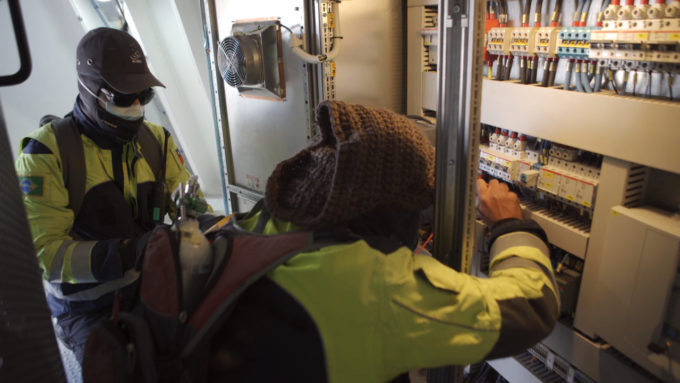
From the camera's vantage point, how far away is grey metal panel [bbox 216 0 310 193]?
219cm

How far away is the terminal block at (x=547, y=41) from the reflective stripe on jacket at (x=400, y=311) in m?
0.99

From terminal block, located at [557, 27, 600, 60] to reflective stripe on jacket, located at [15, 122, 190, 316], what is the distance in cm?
177

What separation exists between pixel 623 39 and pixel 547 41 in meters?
0.33

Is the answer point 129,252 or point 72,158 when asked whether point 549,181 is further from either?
point 72,158

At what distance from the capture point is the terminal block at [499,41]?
1.83 meters

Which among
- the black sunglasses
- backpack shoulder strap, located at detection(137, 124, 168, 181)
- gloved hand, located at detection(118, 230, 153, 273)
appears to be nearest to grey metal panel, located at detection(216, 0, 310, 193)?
backpack shoulder strap, located at detection(137, 124, 168, 181)

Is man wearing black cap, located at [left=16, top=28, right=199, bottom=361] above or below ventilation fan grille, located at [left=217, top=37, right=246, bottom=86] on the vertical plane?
below

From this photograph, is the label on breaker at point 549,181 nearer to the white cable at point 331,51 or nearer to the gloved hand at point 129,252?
the white cable at point 331,51

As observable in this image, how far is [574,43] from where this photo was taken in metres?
1.58

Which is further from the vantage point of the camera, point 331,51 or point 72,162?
point 331,51

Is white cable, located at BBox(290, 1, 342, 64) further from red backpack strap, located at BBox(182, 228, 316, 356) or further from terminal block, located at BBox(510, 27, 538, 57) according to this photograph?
red backpack strap, located at BBox(182, 228, 316, 356)

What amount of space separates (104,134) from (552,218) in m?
1.85

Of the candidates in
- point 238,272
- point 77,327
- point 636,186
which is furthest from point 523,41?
point 77,327

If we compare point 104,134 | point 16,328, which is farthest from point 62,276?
point 16,328
